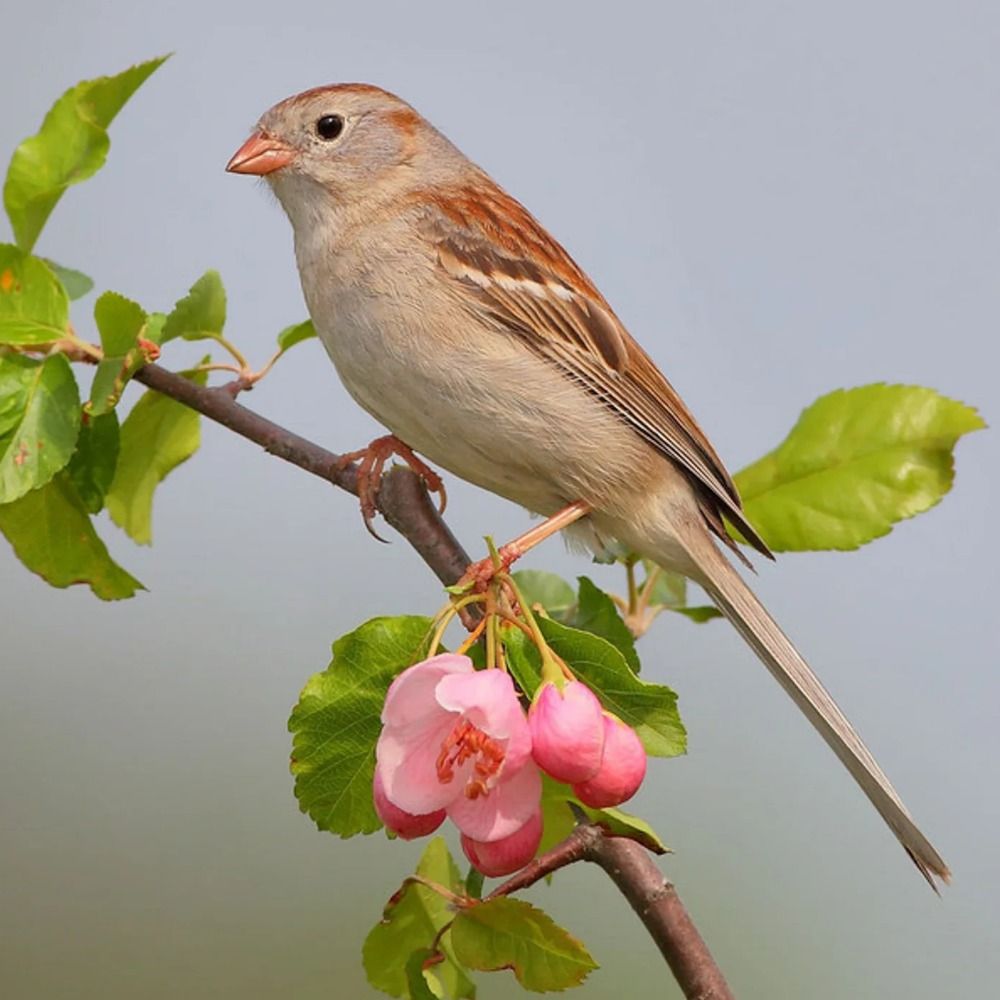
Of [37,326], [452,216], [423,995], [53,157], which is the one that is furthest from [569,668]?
[452,216]

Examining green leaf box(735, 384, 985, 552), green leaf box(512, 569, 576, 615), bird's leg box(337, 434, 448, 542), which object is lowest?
green leaf box(735, 384, 985, 552)

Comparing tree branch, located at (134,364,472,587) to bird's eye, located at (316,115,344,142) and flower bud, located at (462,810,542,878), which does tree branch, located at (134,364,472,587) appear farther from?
bird's eye, located at (316,115,344,142)

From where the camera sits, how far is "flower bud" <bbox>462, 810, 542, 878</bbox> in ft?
4.02

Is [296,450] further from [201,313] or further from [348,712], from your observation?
[348,712]

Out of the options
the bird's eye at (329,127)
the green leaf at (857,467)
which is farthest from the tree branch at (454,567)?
the bird's eye at (329,127)

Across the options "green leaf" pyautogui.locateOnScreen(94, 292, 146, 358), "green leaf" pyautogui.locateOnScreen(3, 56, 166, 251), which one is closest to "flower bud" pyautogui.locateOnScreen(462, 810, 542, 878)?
"green leaf" pyautogui.locateOnScreen(94, 292, 146, 358)

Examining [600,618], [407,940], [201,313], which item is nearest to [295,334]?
[201,313]

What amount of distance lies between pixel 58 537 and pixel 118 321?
0.30 metres

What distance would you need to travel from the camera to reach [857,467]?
1828mm

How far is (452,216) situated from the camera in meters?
2.33

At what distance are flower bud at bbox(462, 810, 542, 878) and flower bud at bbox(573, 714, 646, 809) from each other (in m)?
0.05

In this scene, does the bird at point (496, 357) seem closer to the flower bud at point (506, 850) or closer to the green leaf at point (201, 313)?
the green leaf at point (201, 313)

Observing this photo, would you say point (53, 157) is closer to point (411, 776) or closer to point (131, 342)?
point (131, 342)

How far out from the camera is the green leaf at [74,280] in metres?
2.00
